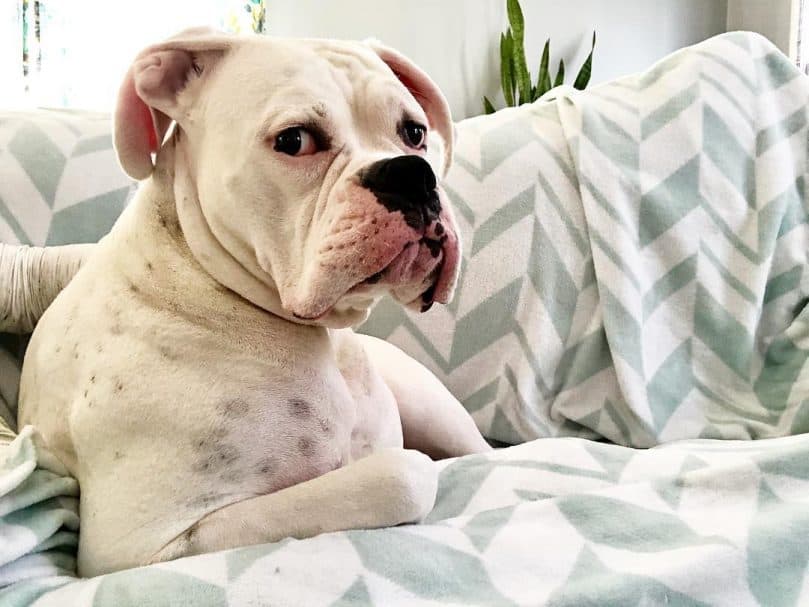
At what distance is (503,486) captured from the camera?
39.2 inches

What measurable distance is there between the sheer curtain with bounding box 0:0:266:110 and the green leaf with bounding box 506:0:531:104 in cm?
106

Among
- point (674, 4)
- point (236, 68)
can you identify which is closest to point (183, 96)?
point (236, 68)

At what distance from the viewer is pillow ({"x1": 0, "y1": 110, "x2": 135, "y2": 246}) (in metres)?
1.32

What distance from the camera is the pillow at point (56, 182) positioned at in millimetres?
1323

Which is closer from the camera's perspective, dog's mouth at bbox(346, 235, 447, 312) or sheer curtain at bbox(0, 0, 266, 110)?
dog's mouth at bbox(346, 235, 447, 312)

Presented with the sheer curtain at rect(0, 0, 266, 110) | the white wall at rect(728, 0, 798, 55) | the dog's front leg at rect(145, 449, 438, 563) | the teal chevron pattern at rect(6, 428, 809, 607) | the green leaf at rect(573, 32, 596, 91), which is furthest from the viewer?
the green leaf at rect(573, 32, 596, 91)

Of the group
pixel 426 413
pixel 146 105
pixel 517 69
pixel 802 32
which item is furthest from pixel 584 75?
pixel 146 105

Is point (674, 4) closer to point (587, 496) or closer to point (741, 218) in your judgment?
point (741, 218)

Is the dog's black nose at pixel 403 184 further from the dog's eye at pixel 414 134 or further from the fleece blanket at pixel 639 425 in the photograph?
the fleece blanket at pixel 639 425

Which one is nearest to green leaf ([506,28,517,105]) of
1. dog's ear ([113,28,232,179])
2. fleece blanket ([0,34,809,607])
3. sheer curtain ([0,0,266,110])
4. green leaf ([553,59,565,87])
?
green leaf ([553,59,565,87])

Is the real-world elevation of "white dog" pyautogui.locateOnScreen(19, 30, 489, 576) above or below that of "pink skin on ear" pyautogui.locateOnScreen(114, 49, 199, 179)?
below

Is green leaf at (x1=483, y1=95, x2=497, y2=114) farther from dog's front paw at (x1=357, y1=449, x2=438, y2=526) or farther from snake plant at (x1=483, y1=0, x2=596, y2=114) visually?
dog's front paw at (x1=357, y1=449, x2=438, y2=526)

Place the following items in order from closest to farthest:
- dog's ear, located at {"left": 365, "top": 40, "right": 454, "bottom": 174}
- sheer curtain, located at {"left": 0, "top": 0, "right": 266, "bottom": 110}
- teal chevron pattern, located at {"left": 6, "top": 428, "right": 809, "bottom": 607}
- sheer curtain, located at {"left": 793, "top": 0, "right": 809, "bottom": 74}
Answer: teal chevron pattern, located at {"left": 6, "top": 428, "right": 809, "bottom": 607}, dog's ear, located at {"left": 365, "top": 40, "right": 454, "bottom": 174}, sheer curtain, located at {"left": 0, "top": 0, "right": 266, "bottom": 110}, sheer curtain, located at {"left": 793, "top": 0, "right": 809, "bottom": 74}

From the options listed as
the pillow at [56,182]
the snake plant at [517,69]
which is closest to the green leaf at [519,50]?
the snake plant at [517,69]
